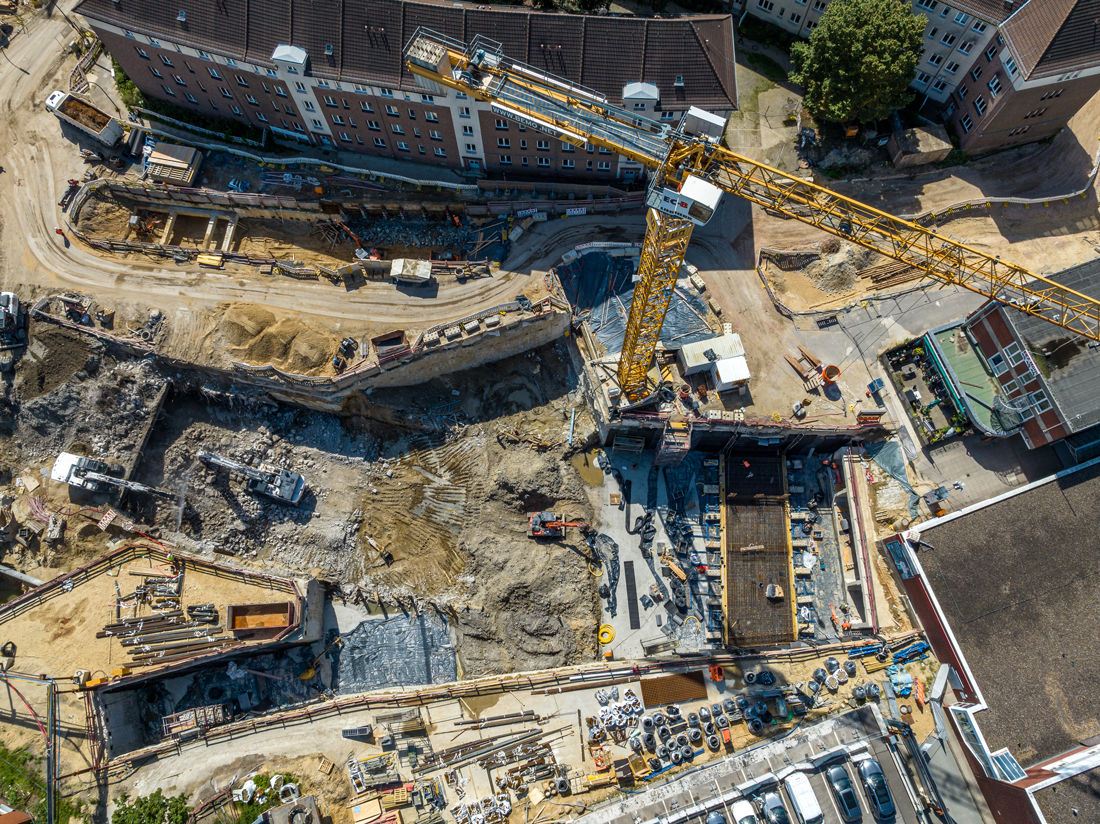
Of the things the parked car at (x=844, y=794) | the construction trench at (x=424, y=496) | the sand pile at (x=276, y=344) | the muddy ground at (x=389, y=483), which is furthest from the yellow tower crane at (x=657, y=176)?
the parked car at (x=844, y=794)

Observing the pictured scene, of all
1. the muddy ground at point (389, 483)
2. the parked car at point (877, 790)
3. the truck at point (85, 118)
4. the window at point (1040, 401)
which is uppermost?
the truck at point (85, 118)

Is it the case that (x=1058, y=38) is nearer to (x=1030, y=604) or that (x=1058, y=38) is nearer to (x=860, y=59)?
(x=860, y=59)

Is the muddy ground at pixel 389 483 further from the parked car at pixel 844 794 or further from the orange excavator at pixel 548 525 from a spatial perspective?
the parked car at pixel 844 794

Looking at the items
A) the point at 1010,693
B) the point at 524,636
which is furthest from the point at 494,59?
the point at 1010,693

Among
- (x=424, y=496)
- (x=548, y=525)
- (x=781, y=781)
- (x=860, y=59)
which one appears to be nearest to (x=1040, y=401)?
(x=860, y=59)

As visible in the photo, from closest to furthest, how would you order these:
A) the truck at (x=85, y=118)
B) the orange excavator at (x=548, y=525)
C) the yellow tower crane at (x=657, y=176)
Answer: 1. the yellow tower crane at (x=657, y=176)
2. the orange excavator at (x=548, y=525)
3. the truck at (x=85, y=118)

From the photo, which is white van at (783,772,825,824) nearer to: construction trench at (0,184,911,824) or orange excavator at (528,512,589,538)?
construction trench at (0,184,911,824)

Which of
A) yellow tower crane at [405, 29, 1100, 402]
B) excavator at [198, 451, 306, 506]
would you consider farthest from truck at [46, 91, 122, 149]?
excavator at [198, 451, 306, 506]
